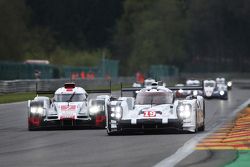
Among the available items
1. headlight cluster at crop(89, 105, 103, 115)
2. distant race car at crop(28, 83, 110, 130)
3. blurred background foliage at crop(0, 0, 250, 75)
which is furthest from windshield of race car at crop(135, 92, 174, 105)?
blurred background foliage at crop(0, 0, 250, 75)

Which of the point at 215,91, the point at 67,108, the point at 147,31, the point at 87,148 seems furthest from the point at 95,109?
the point at 147,31

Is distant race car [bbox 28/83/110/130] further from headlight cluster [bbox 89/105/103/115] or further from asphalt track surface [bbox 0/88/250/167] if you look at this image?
asphalt track surface [bbox 0/88/250/167]

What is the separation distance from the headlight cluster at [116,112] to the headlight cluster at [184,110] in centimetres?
134

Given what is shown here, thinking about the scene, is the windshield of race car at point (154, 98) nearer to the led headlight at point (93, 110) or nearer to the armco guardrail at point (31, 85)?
the led headlight at point (93, 110)

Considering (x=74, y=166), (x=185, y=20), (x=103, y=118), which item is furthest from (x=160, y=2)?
(x=74, y=166)

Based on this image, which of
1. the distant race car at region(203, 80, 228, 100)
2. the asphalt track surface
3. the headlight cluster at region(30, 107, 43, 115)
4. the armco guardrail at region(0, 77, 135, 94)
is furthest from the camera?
the armco guardrail at region(0, 77, 135, 94)

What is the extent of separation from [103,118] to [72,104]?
905 millimetres

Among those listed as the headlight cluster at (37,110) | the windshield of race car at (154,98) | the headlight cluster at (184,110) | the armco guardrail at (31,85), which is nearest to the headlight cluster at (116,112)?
the windshield of race car at (154,98)

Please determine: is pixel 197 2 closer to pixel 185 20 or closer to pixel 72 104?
pixel 185 20

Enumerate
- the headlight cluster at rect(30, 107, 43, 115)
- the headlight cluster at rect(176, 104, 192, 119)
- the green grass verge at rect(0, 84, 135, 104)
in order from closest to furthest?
the headlight cluster at rect(176, 104, 192, 119) < the headlight cluster at rect(30, 107, 43, 115) < the green grass verge at rect(0, 84, 135, 104)

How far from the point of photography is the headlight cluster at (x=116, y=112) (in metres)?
20.7

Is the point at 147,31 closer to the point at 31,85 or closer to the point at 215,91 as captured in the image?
the point at 31,85

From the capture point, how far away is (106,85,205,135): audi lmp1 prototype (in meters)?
20.5

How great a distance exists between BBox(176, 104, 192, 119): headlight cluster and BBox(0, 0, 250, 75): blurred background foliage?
104 meters
